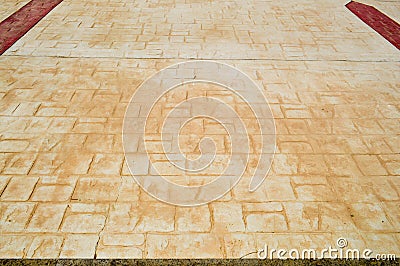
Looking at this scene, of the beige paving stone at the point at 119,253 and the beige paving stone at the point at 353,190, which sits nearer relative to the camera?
the beige paving stone at the point at 119,253

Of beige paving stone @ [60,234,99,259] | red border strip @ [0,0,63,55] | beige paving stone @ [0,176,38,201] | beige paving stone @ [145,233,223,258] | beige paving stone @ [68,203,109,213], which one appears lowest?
beige paving stone @ [145,233,223,258]

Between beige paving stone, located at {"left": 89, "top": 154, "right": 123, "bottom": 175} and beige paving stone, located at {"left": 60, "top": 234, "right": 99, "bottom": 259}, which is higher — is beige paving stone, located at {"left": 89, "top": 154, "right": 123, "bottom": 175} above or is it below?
above

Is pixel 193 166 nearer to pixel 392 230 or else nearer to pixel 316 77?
pixel 392 230

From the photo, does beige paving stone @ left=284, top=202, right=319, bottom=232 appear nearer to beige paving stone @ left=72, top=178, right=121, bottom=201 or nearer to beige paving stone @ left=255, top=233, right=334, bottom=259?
beige paving stone @ left=255, top=233, right=334, bottom=259

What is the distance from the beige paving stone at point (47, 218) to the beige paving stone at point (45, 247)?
10 cm

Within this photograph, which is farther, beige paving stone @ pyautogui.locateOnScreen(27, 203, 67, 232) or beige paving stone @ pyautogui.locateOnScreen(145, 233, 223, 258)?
beige paving stone @ pyautogui.locateOnScreen(27, 203, 67, 232)

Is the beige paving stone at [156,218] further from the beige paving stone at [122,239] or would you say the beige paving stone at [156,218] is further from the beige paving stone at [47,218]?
the beige paving stone at [47,218]

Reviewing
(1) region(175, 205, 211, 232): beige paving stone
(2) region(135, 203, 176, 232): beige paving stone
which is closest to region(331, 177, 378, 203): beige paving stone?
(1) region(175, 205, 211, 232): beige paving stone

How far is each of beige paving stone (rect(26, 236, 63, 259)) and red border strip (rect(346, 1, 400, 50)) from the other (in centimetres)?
747

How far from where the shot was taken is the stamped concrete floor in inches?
127

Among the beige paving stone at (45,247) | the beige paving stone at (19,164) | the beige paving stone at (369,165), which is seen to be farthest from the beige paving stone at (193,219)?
the beige paving stone at (369,165)

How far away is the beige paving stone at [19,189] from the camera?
352 centimetres

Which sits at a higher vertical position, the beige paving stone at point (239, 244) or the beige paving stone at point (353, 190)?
the beige paving stone at point (353, 190)

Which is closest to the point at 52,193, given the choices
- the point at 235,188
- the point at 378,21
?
the point at 235,188
